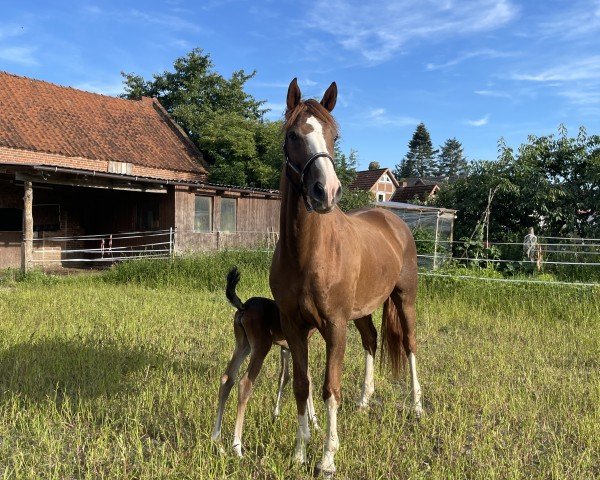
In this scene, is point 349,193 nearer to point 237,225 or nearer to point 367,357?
point 237,225

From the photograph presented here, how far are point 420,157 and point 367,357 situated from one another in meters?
103

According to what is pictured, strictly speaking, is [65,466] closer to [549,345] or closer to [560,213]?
[549,345]

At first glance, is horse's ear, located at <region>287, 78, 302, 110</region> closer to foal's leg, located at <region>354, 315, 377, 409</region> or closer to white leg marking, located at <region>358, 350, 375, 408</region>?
foal's leg, located at <region>354, 315, 377, 409</region>

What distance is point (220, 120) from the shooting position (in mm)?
24859

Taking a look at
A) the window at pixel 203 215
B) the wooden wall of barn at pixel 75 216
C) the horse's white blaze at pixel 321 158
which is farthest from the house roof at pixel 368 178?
the horse's white blaze at pixel 321 158

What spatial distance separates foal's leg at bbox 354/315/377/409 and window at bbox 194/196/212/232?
13.0 m

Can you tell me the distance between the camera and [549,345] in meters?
6.12

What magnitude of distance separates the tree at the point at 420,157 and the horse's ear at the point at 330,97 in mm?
101564

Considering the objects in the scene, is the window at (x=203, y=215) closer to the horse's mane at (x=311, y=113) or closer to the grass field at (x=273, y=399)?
the grass field at (x=273, y=399)

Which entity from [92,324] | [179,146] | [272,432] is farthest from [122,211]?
[272,432]

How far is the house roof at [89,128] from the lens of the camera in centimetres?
1722

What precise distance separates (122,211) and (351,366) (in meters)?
14.5

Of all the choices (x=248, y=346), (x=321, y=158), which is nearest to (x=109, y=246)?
(x=248, y=346)

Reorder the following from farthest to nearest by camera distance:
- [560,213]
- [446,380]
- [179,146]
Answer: [179,146] → [560,213] → [446,380]
